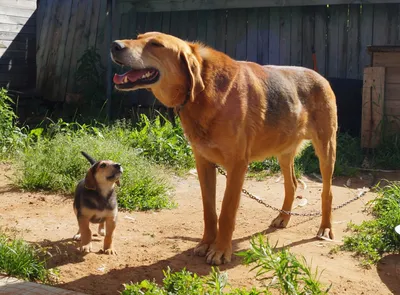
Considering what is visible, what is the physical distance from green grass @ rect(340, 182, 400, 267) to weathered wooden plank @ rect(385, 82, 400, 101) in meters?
3.62

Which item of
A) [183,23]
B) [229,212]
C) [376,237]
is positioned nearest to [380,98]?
[183,23]

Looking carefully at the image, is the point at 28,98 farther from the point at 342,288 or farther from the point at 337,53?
the point at 342,288

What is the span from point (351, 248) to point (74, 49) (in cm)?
911

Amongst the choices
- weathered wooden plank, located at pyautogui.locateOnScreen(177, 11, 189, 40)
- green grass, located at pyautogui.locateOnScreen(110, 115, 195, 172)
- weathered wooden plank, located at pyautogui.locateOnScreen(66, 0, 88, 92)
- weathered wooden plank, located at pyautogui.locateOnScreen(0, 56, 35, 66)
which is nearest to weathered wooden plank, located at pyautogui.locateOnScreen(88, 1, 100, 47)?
weathered wooden plank, located at pyautogui.locateOnScreen(66, 0, 88, 92)

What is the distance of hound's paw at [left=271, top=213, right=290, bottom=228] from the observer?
6.95 metres

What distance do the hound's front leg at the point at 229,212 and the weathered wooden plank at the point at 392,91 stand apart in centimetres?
518

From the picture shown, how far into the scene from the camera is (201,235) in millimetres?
6488

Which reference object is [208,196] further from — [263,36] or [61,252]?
[263,36]

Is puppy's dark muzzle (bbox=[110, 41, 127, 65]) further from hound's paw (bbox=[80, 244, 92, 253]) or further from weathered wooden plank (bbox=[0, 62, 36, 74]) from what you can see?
weathered wooden plank (bbox=[0, 62, 36, 74])

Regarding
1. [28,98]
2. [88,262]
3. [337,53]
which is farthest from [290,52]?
[88,262]

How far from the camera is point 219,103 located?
547cm

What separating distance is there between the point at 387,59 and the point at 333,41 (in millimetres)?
1386

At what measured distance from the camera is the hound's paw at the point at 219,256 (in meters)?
5.56

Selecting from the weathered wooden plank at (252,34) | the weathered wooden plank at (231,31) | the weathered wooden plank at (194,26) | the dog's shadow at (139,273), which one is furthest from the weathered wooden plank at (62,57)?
the dog's shadow at (139,273)
